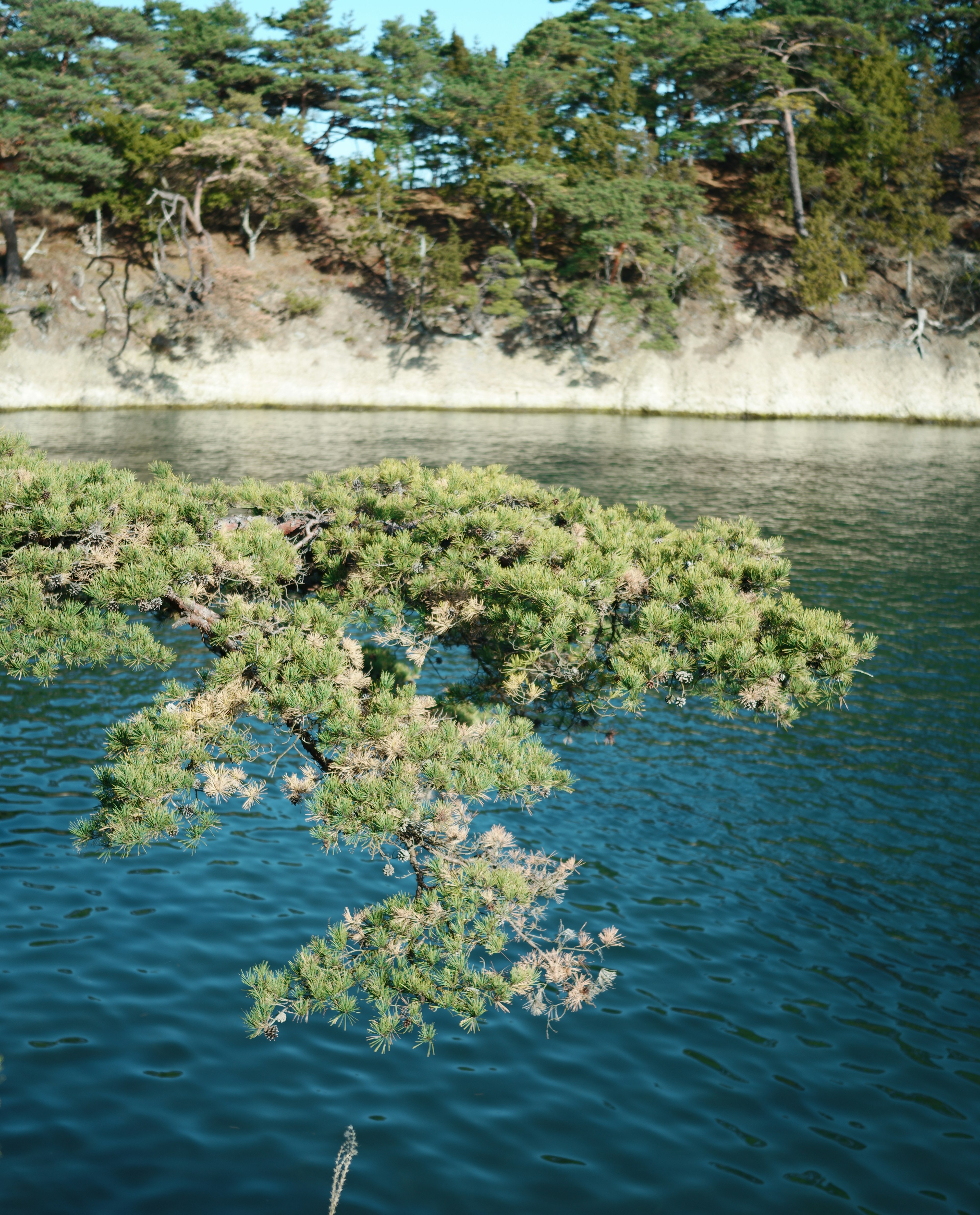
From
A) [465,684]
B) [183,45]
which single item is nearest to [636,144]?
[183,45]

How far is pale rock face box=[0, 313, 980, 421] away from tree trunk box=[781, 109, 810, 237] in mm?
7713

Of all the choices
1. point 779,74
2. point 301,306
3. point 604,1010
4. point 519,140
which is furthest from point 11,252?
point 604,1010

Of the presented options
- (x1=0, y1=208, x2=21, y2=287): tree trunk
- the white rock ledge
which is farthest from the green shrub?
(x1=0, y1=208, x2=21, y2=287): tree trunk

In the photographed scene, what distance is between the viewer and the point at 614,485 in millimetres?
36625

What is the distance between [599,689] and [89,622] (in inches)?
165

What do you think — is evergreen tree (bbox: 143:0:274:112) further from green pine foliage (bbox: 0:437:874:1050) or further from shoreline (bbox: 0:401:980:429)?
green pine foliage (bbox: 0:437:874:1050)

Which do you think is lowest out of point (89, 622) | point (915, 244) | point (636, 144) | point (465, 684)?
point (465, 684)

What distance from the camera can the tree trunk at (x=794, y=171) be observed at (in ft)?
220

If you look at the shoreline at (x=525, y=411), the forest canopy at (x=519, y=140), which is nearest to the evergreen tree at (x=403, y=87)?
the forest canopy at (x=519, y=140)

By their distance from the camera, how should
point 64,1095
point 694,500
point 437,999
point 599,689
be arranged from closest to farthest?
point 437,999 → point 64,1095 → point 599,689 → point 694,500

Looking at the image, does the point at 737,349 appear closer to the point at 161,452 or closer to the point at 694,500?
the point at 694,500

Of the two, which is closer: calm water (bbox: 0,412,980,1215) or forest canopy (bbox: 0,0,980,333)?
calm water (bbox: 0,412,980,1215)

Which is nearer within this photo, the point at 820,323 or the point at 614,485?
the point at 614,485

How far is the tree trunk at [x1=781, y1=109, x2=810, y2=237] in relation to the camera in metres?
66.9
